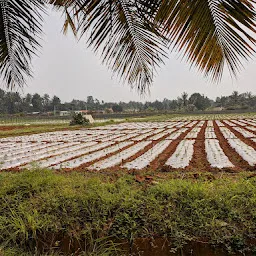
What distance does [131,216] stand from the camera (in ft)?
8.90

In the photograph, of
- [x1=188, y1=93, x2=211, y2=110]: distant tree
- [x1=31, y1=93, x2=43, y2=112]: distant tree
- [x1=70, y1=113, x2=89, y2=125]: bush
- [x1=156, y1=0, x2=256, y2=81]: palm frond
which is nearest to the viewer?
[x1=156, y1=0, x2=256, y2=81]: palm frond

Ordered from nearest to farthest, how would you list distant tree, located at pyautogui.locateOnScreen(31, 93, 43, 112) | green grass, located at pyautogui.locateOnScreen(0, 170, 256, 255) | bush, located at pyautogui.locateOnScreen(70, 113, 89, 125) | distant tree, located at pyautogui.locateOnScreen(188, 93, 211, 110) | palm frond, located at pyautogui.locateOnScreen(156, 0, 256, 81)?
palm frond, located at pyautogui.locateOnScreen(156, 0, 256, 81), green grass, located at pyautogui.locateOnScreen(0, 170, 256, 255), bush, located at pyautogui.locateOnScreen(70, 113, 89, 125), distant tree, located at pyautogui.locateOnScreen(31, 93, 43, 112), distant tree, located at pyautogui.locateOnScreen(188, 93, 211, 110)

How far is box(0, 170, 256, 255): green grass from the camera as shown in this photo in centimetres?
246

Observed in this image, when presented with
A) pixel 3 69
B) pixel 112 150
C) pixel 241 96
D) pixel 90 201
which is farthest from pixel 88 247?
pixel 241 96

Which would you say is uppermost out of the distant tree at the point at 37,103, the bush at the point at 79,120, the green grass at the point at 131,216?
the distant tree at the point at 37,103

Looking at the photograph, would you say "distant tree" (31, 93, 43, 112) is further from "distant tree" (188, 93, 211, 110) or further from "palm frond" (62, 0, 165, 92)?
"palm frond" (62, 0, 165, 92)

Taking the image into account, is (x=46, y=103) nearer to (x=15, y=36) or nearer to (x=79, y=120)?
(x=79, y=120)

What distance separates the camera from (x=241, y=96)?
64.4 metres

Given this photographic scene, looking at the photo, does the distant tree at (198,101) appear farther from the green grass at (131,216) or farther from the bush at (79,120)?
the green grass at (131,216)

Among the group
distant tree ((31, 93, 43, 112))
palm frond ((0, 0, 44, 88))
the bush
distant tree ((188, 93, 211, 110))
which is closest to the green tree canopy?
palm frond ((0, 0, 44, 88))

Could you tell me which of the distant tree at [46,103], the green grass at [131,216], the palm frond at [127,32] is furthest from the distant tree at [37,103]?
the palm frond at [127,32]

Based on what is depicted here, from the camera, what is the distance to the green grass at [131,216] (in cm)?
246

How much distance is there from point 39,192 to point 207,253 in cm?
199

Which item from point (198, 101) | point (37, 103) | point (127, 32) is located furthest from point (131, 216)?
point (198, 101)
